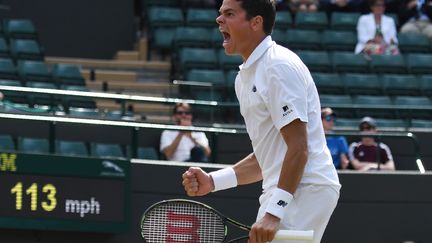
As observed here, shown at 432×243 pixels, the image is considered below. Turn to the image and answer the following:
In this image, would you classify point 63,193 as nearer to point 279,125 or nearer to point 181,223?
point 181,223

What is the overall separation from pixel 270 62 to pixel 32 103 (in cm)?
751

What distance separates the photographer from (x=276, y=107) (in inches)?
182

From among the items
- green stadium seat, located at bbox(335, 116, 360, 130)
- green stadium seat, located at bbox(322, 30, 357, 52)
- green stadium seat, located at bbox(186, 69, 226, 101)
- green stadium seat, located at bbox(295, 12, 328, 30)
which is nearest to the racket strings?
green stadium seat, located at bbox(335, 116, 360, 130)

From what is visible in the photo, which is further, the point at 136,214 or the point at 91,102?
the point at 91,102

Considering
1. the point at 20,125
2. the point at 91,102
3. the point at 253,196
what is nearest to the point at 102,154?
the point at 20,125

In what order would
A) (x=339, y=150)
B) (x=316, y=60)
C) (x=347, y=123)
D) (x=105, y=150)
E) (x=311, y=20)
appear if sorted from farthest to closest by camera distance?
(x=311, y=20), (x=316, y=60), (x=347, y=123), (x=339, y=150), (x=105, y=150)

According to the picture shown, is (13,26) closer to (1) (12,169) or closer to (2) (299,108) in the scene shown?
(1) (12,169)

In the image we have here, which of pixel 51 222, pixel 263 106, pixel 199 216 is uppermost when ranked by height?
pixel 263 106

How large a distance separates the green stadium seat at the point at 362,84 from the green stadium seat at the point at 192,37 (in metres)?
2.10

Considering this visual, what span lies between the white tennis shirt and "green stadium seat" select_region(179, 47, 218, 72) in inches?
389

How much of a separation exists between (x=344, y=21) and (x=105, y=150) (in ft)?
24.1

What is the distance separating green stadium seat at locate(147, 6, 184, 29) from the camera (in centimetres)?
1622

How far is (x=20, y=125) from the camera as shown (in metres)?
10.3

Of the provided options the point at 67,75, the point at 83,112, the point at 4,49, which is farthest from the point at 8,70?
the point at 83,112
